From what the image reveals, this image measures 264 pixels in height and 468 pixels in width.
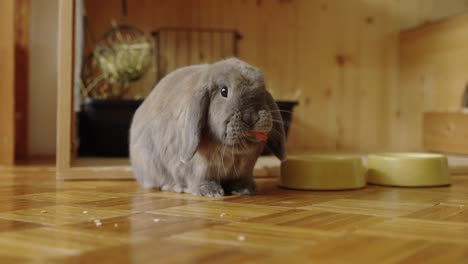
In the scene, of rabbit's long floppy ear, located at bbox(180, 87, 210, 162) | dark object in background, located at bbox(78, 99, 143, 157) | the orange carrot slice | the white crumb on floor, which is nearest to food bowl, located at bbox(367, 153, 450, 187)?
the orange carrot slice

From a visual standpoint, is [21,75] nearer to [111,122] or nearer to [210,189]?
[111,122]

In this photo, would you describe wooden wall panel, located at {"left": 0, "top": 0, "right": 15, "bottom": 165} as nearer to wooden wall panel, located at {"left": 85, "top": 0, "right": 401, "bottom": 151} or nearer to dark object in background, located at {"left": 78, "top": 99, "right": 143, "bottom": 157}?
dark object in background, located at {"left": 78, "top": 99, "right": 143, "bottom": 157}

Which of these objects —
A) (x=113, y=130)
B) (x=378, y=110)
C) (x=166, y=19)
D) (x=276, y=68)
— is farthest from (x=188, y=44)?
(x=378, y=110)

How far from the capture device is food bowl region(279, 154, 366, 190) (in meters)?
1.55

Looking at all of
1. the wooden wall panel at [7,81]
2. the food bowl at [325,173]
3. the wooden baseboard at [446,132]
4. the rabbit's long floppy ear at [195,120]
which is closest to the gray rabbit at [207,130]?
the rabbit's long floppy ear at [195,120]

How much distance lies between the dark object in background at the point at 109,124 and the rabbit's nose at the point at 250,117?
111cm

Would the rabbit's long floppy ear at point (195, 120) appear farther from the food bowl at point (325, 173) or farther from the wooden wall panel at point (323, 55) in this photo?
the wooden wall panel at point (323, 55)

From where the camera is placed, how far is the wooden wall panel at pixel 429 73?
2.81m

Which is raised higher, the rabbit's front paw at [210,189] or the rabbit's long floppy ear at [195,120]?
the rabbit's long floppy ear at [195,120]

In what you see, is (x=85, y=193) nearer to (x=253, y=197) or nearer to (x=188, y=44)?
(x=253, y=197)

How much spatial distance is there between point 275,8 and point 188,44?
1.72 feet

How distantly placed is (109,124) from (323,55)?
1313 millimetres

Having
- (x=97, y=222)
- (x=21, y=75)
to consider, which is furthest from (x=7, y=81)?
(x=97, y=222)

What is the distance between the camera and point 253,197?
4.62 feet
